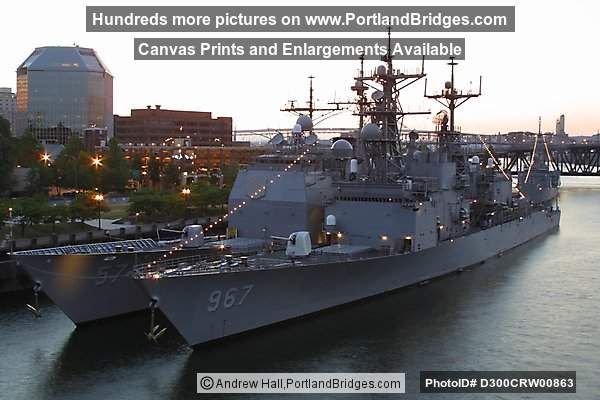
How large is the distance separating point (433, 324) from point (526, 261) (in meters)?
13.8

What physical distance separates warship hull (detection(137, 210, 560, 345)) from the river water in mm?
501

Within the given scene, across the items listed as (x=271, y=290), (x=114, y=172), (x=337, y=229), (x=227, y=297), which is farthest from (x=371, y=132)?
(x=114, y=172)

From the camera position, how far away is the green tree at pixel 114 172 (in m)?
50.1

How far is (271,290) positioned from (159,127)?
98.6 metres

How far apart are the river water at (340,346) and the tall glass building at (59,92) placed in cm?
8401

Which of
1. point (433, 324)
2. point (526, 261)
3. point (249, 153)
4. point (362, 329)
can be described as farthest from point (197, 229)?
point (249, 153)

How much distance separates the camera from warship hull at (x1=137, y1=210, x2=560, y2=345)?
16922 mm

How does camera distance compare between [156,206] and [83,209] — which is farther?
[156,206]

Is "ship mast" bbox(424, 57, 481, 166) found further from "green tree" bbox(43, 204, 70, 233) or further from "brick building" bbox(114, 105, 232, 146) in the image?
"brick building" bbox(114, 105, 232, 146)

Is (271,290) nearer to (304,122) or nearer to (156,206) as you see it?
(304,122)

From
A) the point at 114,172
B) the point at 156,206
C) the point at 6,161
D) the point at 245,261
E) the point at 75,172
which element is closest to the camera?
the point at 245,261

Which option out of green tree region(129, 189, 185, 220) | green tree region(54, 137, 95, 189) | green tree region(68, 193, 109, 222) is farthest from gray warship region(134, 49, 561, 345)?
green tree region(54, 137, 95, 189)

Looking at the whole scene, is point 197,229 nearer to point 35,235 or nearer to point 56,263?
point 56,263

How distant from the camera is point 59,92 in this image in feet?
334
